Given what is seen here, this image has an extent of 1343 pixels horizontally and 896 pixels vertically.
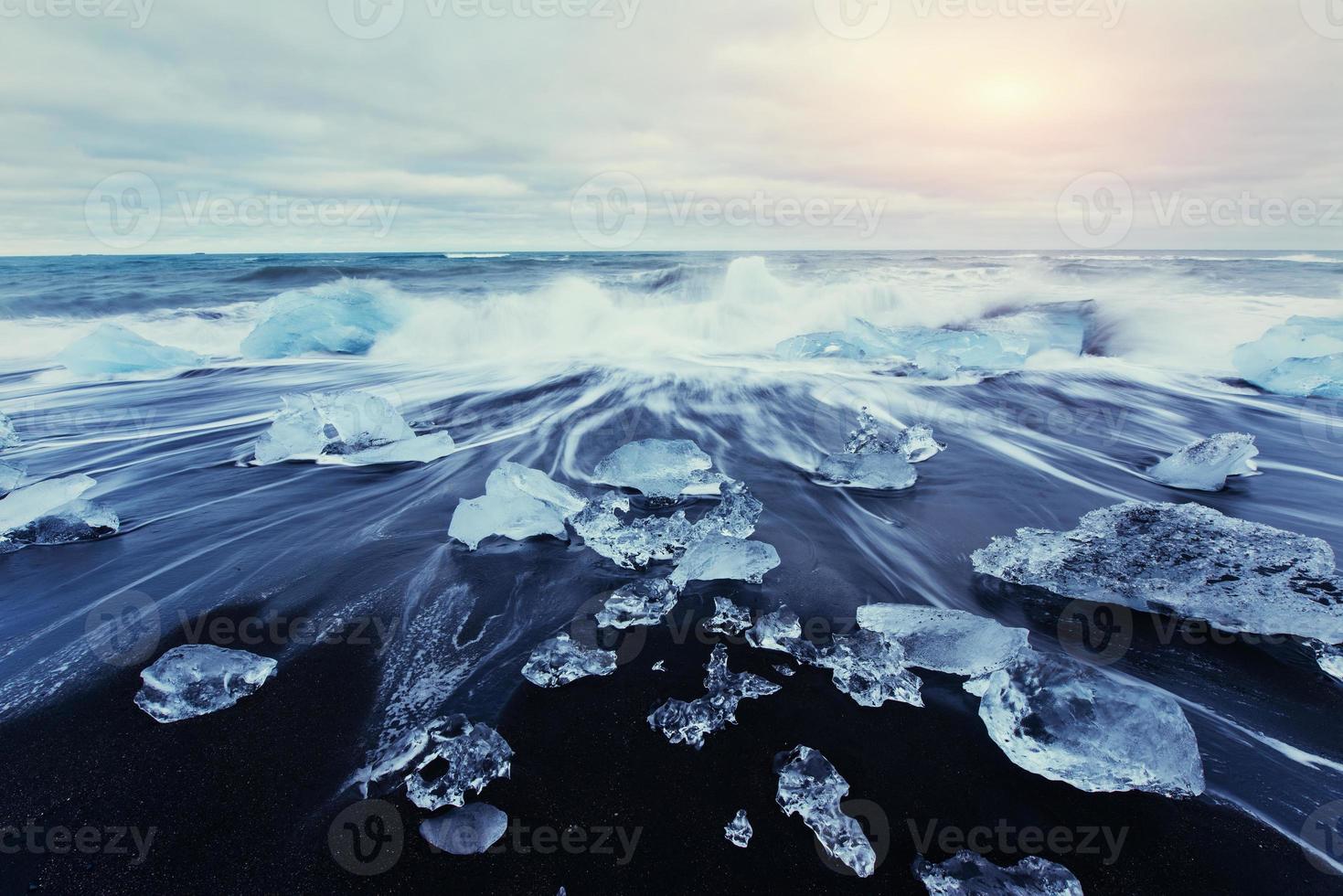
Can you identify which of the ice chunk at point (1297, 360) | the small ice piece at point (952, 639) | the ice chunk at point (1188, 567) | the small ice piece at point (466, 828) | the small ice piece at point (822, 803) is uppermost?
the ice chunk at point (1297, 360)

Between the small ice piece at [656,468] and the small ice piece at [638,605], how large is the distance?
153cm

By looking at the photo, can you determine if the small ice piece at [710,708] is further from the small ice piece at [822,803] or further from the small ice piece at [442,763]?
the small ice piece at [442,763]

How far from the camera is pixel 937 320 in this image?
675 inches

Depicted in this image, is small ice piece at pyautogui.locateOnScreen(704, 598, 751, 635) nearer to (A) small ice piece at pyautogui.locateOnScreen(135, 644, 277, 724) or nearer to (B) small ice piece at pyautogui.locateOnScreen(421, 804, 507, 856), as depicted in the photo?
(B) small ice piece at pyautogui.locateOnScreen(421, 804, 507, 856)

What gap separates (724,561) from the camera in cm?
343

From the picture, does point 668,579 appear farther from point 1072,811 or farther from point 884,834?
point 1072,811

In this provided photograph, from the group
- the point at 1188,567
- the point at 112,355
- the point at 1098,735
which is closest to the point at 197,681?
the point at 1098,735

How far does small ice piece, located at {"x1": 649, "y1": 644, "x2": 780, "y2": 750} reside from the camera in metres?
2.35

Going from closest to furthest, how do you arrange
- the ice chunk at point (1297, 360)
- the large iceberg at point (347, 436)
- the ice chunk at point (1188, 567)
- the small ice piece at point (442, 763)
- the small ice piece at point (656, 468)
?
the small ice piece at point (442, 763) → the ice chunk at point (1188, 567) → the small ice piece at point (656, 468) → the large iceberg at point (347, 436) → the ice chunk at point (1297, 360)

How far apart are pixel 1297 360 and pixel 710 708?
41.0 feet

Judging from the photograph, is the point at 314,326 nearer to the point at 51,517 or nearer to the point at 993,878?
the point at 51,517

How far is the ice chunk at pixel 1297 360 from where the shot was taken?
8.73 meters

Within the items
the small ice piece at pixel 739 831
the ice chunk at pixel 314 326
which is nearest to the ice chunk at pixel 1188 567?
the small ice piece at pixel 739 831

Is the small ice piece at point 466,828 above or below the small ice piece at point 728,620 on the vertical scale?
below
